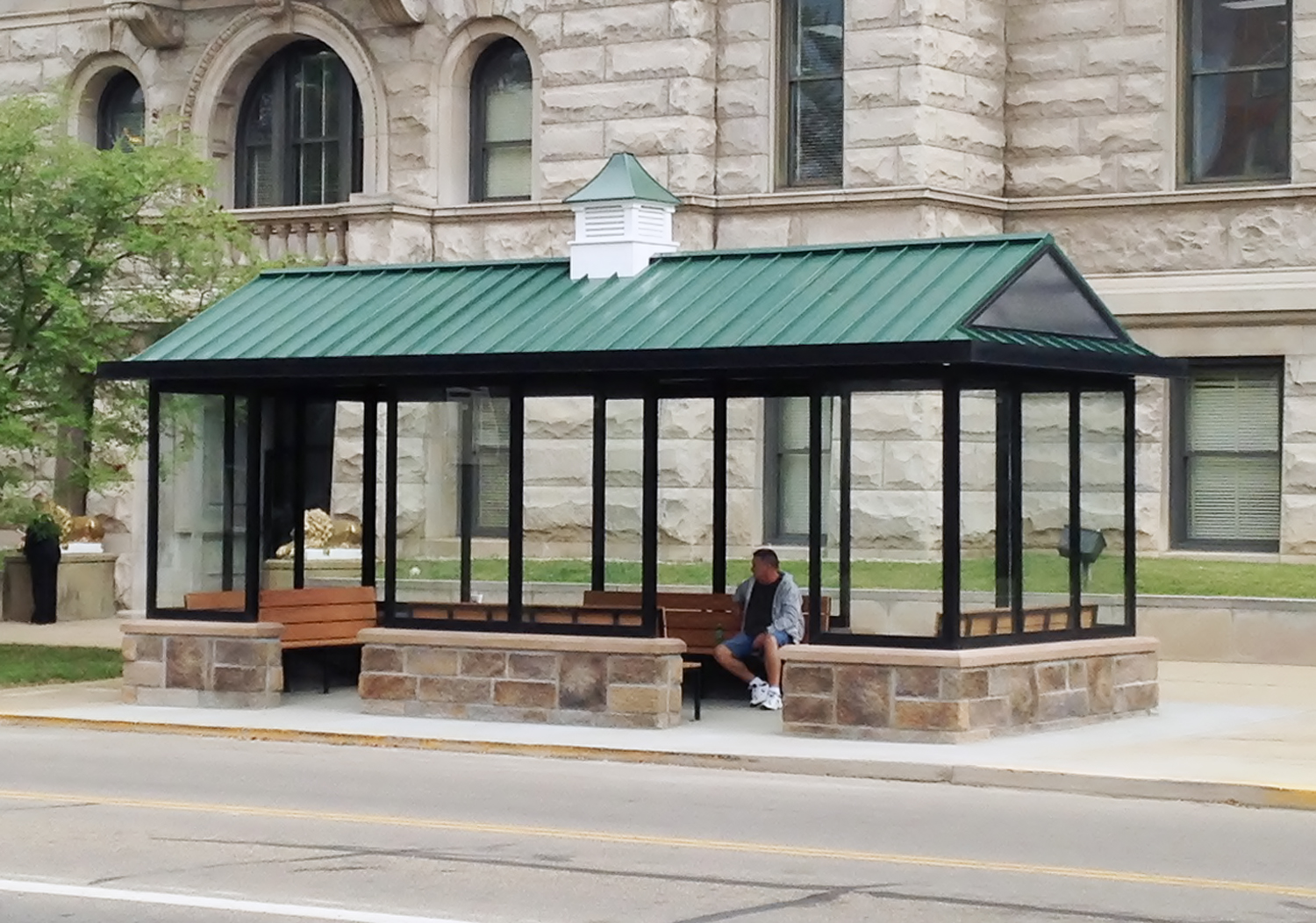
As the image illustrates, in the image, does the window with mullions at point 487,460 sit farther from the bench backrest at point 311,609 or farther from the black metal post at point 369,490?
the bench backrest at point 311,609

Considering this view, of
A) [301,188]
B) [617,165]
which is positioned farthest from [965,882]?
[301,188]

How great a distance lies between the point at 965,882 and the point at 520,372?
8523 mm

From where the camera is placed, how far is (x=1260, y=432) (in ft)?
89.7

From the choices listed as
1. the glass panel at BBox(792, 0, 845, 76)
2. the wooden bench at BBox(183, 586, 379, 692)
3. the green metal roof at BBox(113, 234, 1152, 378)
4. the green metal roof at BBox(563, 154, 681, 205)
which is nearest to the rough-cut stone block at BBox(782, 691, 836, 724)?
the green metal roof at BBox(113, 234, 1152, 378)

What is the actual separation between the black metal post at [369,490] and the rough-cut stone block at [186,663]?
1916 mm

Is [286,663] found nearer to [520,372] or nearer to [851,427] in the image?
[520,372]

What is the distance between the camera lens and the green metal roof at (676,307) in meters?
18.4

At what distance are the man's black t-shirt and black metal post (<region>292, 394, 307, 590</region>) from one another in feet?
14.0

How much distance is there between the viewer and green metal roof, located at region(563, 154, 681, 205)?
20.8m

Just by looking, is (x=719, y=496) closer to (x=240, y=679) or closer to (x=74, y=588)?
(x=240, y=679)

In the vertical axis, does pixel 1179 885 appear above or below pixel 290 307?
below

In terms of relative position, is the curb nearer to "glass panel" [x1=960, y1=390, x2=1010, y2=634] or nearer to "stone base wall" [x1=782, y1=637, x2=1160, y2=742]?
"stone base wall" [x1=782, y1=637, x2=1160, y2=742]

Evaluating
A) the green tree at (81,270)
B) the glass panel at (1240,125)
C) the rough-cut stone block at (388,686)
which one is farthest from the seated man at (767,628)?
the glass panel at (1240,125)

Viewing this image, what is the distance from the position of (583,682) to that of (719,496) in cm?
312
